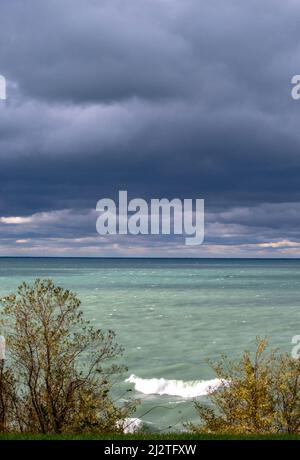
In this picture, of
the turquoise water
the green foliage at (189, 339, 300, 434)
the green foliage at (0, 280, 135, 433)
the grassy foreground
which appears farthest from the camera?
the turquoise water

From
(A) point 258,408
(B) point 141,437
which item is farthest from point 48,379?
(A) point 258,408

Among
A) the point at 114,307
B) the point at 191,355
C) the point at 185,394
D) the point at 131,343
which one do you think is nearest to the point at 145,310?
the point at 114,307

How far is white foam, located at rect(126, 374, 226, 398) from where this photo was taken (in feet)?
170

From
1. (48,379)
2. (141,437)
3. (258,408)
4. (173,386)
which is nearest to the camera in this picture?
(141,437)

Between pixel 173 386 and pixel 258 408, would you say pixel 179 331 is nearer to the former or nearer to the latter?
pixel 173 386

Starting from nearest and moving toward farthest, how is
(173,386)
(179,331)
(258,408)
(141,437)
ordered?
(141,437), (258,408), (173,386), (179,331)

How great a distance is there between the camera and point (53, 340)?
2792cm

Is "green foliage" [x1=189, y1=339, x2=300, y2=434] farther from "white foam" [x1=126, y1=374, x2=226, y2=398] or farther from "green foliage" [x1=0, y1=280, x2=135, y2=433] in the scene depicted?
"white foam" [x1=126, y1=374, x2=226, y2=398]

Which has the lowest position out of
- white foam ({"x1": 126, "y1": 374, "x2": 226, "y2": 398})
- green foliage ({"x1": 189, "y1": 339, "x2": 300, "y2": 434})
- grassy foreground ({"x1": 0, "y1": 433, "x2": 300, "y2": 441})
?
white foam ({"x1": 126, "y1": 374, "x2": 226, "y2": 398})

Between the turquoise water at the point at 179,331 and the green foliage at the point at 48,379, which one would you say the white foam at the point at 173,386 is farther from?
the green foliage at the point at 48,379

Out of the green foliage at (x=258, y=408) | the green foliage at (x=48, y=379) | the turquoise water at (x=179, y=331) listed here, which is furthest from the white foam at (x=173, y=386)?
the green foliage at (x=48, y=379)

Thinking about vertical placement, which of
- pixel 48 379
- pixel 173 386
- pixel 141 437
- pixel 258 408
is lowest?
pixel 173 386

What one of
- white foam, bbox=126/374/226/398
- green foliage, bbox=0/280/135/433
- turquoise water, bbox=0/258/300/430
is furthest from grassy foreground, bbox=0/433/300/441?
white foam, bbox=126/374/226/398

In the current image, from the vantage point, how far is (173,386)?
5425cm
